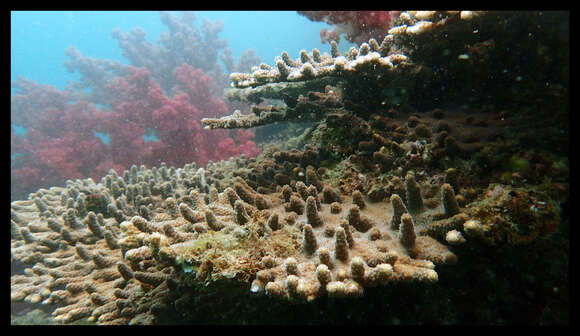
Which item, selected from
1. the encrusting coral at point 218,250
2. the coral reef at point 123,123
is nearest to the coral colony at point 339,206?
the encrusting coral at point 218,250

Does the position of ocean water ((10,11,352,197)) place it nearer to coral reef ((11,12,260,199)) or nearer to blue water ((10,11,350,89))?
blue water ((10,11,350,89))

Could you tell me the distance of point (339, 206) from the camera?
259cm

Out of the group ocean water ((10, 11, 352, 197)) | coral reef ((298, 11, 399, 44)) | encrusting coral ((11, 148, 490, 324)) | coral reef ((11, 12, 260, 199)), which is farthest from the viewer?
ocean water ((10, 11, 352, 197))

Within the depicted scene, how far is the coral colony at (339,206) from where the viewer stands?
1.84 metres

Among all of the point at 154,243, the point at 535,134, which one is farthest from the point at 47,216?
the point at 535,134

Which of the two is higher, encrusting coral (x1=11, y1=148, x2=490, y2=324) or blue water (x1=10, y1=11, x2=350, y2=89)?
blue water (x1=10, y1=11, x2=350, y2=89)

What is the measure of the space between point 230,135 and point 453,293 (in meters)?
9.01

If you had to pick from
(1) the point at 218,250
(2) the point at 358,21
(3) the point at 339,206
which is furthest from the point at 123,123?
(3) the point at 339,206

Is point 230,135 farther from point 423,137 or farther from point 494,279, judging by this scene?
point 494,279

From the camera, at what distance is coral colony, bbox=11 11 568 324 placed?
1844 millimetres

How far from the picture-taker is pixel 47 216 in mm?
4199

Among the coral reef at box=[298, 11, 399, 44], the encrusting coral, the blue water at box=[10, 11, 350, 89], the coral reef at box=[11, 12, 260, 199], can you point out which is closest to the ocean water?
the blue water at box=[10, 11, 350, 89]

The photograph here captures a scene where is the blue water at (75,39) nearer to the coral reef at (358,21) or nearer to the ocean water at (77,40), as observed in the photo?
the ocean water at (77,40)

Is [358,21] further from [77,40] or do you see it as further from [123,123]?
[77,40]
